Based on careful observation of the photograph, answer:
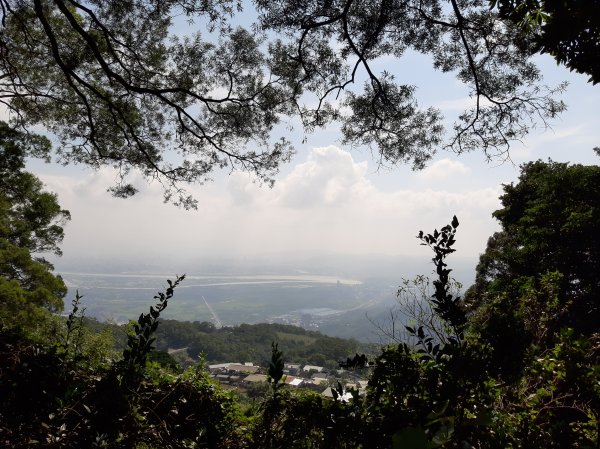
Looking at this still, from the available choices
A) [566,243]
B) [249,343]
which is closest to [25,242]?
[566,243]

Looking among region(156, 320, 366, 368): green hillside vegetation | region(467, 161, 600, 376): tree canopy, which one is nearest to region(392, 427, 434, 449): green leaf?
region(467, 161, 600, 376): tree canopy

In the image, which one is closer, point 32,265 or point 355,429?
point 355,429

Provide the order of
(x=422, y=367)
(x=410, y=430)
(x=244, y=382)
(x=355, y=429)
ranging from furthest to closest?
(x=244, y=382) → (x=422, y=367) → (x=355, y=429) → (x=410, y=430)

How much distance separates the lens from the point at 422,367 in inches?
70.4

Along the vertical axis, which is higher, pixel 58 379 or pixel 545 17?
pixel 545 17

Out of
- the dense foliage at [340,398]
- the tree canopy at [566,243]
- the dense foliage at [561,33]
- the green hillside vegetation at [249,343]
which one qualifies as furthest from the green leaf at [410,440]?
the green hillside vegetation at [249,343]

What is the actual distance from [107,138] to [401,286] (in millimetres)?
5959

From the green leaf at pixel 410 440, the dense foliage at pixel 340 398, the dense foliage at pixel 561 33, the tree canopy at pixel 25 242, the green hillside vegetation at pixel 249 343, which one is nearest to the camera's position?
the green leaf at pixel 410 440

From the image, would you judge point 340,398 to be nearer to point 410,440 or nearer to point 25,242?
point 410,440

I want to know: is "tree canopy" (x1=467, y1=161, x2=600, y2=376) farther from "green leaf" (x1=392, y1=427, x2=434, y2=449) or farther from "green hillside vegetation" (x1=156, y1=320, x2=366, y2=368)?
"green hillside vegetation" (x1=156, y1=320, x2=366, y2=368)

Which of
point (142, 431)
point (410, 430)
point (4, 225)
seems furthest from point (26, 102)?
point (410, 430)

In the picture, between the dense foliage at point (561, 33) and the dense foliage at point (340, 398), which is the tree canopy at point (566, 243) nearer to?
the dense foliage at point (561, 33)

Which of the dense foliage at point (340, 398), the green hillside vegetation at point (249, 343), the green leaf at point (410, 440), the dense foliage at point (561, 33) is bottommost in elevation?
the green hillside vegetation at point (249, 343)

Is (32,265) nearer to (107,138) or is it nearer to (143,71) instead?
(107,138)
